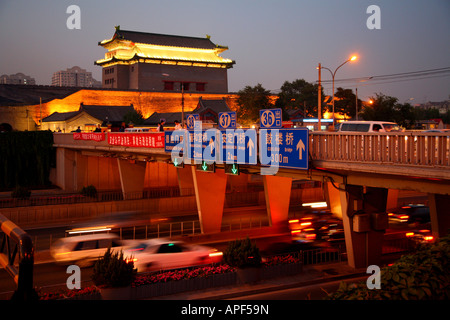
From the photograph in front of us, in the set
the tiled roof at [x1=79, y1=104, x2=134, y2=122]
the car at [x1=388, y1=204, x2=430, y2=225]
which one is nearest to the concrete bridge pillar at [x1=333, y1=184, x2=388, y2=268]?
the car at [x1=388, y1=204, x2=430, y2=225]

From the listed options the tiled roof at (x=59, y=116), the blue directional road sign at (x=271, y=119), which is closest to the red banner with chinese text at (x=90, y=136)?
the tiled roof at (x=59, y=116)

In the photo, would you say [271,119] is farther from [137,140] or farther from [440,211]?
[137,140]

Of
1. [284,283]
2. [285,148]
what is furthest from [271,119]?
[284,283]

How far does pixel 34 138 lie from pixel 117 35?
41.6m

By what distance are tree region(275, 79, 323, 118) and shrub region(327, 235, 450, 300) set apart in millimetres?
73936

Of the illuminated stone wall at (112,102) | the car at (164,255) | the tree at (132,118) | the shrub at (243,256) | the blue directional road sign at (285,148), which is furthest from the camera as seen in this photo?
the tree at (132,118)

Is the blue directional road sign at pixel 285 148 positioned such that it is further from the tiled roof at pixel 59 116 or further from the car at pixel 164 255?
the tiled roof at pixel 59 116

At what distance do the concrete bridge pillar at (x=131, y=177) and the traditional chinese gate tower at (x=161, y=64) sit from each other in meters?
41.4

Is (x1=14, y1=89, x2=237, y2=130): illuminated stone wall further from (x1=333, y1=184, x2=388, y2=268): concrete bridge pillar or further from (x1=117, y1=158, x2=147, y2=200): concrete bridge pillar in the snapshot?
(x1=333, y1=184, x2=388, y2=268): concrete bridge pillar

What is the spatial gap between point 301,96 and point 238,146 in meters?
68.4

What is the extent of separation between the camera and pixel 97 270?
16.0m

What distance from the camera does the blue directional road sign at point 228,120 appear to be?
2056 cm

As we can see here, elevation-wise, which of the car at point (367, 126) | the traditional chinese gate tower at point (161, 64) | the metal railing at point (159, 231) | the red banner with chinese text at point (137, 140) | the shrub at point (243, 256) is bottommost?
the metal railing at point (159, 231)
